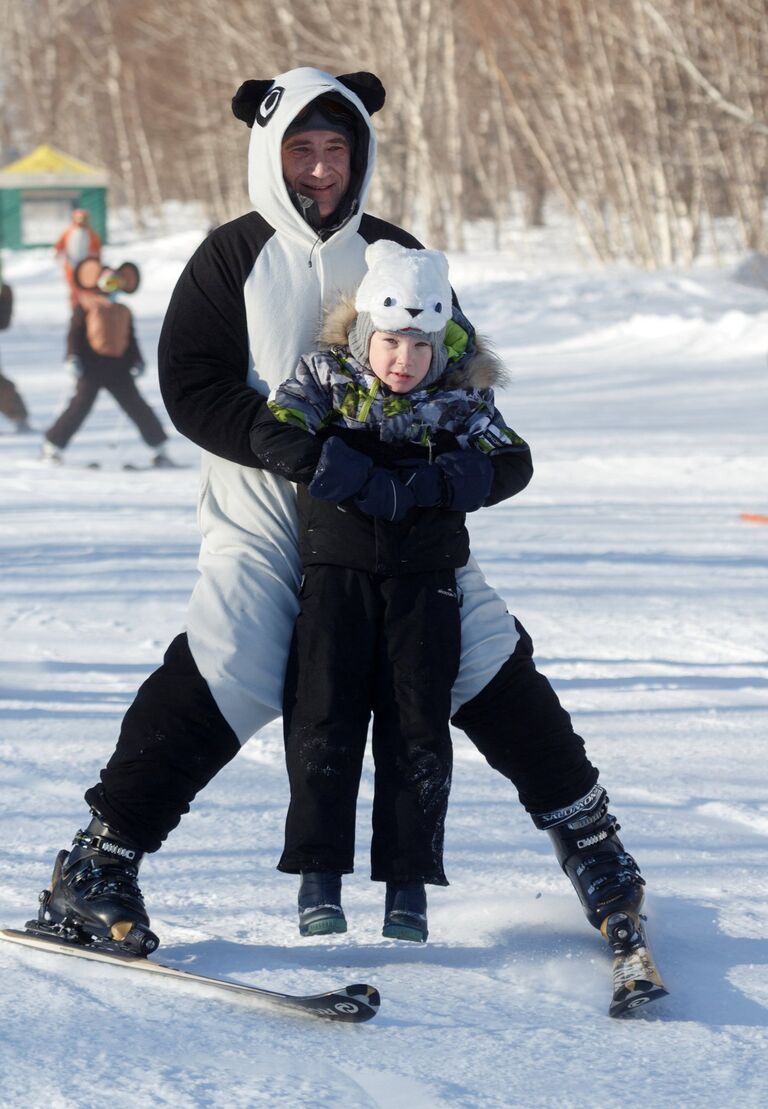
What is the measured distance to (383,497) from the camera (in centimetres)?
237

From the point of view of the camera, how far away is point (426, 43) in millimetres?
26016

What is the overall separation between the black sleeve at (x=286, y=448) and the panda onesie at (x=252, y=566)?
68 mm

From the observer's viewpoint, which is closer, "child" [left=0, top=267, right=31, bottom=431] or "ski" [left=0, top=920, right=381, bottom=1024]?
"ski" [left=0, top=920, right=381, bottom=1024]

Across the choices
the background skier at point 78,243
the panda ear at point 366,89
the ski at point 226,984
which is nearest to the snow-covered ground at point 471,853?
the ski at point 226,984

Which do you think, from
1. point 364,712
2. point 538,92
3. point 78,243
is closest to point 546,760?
point 364,712

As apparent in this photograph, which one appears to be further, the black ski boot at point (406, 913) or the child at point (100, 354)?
the child at point (100, 354)

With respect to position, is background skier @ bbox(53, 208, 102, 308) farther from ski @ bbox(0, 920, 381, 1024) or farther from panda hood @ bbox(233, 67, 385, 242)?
ski @ bbox(0, 920, 381, 1024)

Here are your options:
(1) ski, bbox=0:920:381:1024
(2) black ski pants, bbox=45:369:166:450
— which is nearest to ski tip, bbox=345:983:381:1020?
(1) ski, bbox=0:920:381:1024

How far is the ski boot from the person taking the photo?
2420mm

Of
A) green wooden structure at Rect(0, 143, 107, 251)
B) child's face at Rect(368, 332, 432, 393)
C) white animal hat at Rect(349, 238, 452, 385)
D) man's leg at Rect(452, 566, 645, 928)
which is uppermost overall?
green wooden structure at Rect(0, 143, 107, 251)

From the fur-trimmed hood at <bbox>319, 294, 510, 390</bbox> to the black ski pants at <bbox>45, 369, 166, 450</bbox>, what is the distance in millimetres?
6441

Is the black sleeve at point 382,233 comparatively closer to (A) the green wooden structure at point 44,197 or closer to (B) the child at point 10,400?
(B) the child at point 10,400

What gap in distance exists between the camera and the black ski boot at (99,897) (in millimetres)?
2432

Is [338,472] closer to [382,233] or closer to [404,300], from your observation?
[404,300]
